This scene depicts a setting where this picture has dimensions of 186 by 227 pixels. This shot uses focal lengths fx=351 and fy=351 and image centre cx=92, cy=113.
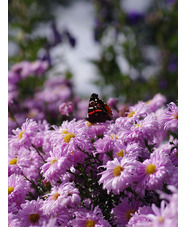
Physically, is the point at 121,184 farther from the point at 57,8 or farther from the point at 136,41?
the point at 57,8

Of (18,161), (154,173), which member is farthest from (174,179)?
(18,161)

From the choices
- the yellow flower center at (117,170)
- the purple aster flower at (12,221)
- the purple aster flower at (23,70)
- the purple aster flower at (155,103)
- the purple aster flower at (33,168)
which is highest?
the purple aster flower at (23,70)

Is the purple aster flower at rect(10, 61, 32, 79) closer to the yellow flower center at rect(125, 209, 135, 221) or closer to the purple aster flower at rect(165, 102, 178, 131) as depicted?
the purple aster flower at rect(165, 102, 178, 131)

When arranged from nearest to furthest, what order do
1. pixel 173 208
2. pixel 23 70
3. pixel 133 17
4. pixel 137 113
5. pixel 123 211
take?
pixel 173 208
pixel 123 211
pixel 137 113
pixel 23 70
pixel 133 17

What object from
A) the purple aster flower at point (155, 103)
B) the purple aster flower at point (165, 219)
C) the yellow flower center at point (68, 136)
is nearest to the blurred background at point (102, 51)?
the purple aster flower at point (155, 103)

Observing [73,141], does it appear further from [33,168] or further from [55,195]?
[33,168]

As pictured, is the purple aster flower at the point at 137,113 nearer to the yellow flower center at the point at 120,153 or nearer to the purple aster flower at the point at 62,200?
the yellow flower center at the point at 120,153

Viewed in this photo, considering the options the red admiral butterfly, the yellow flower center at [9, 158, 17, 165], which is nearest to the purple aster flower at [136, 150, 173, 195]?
the red admiral butterfly
